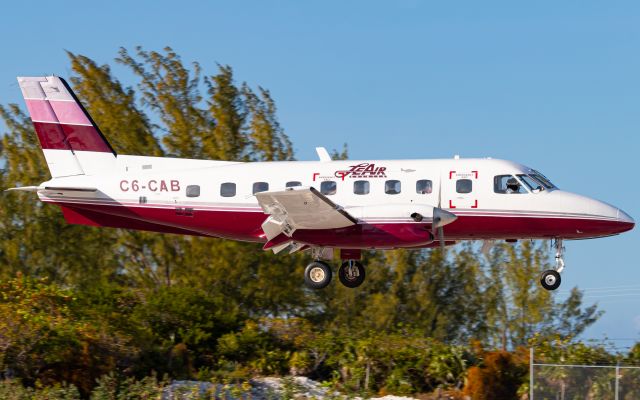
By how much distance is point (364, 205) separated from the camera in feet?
65.6

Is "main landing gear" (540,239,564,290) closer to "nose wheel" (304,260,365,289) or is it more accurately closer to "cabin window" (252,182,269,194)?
"nose wheel" (304,260,365,289)

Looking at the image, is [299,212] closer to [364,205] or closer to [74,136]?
[364,205]

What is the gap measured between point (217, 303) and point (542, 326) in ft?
63.0

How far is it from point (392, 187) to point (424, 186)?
0.68m

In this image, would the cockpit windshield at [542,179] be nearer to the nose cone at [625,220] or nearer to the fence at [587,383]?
the nose cone at [625,220]

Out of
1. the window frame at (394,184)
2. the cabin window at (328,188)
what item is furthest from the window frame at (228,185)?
the window frame at (394,184)

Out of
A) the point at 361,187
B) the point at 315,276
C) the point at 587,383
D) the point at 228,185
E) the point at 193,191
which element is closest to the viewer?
the point at 587,383

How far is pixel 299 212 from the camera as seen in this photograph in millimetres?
19453

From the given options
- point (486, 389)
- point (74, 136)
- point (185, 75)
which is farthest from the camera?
point (185, 75)

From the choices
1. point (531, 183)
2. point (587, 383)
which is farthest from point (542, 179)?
point (587, 383)

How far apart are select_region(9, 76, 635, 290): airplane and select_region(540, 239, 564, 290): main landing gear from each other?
0.03 m

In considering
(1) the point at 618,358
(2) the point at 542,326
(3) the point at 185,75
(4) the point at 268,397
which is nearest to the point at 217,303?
(4) the point at 268,397

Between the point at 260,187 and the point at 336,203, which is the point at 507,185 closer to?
the point at 336,203

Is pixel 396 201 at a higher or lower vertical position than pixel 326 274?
higher
